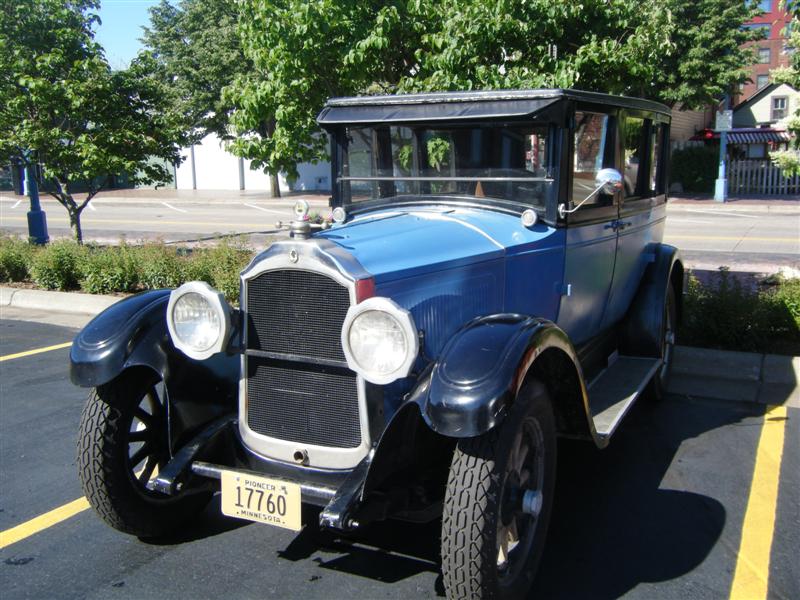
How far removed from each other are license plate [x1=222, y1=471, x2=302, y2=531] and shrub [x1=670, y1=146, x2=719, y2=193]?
25874 millimetres

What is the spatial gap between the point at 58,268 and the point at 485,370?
828cm

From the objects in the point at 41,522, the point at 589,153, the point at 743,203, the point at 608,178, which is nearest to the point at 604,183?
the point at 608,178

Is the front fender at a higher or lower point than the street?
higher

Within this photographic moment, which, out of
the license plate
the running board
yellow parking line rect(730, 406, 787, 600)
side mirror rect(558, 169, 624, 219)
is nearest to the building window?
yellow parking line rect(730, 406, 787, 600)

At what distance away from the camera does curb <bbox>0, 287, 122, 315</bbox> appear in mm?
8781

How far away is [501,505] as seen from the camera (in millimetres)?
2883

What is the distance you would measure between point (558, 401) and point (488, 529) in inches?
37.2

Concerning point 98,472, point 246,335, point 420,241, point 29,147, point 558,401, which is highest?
point 29,147

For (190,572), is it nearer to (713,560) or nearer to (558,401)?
(558,401)

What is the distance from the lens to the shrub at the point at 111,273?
9.09 meters

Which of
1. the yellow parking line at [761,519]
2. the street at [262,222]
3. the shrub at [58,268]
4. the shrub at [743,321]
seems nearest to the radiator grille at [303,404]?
the yellow parking line at [761,519]

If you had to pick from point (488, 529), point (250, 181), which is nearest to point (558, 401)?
point (488, 529)

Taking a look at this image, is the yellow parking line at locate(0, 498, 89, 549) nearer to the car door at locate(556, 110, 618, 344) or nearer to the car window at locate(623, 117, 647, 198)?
the car door at locate(556, 110, 618, 344)

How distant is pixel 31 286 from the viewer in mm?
9961
